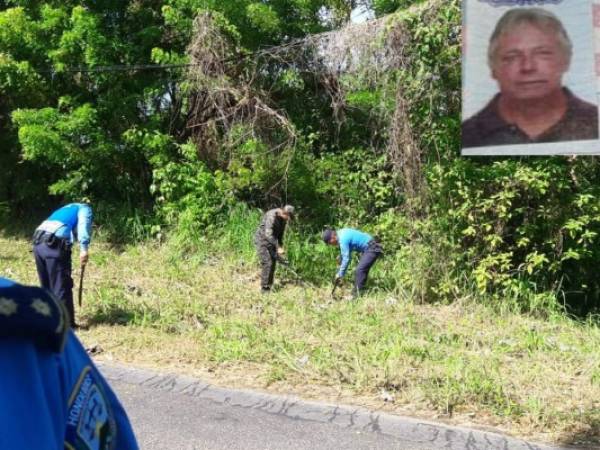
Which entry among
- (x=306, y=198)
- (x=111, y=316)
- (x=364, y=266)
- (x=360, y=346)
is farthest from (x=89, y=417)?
(x=306, y=198)

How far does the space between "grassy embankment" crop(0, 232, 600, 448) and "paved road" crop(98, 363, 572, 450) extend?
27cm

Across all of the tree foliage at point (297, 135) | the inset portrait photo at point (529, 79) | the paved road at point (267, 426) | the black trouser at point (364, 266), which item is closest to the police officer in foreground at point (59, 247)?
the paved road at point (267, 426)

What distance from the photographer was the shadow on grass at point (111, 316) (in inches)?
282

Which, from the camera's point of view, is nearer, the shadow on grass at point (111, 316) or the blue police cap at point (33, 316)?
the blue police cap at point (33, 316)

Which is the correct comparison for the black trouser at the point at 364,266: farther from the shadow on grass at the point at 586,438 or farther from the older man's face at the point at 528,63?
the older man's face at the point at 528,63

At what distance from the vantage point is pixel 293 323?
284 inches

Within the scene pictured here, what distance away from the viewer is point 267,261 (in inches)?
366

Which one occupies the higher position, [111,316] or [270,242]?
[270,242]

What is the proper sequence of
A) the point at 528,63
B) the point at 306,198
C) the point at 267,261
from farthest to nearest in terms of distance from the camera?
1. the point at 306,198
2. the point at 267,261
3. the point at 528,63

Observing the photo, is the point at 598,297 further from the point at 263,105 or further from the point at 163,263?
the point at 163,263

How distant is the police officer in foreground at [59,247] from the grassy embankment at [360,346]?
0.62 metres

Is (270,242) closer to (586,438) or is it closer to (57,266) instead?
(57,266)

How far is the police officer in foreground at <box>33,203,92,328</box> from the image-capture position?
6.54 m

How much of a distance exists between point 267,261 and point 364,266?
146 cm
